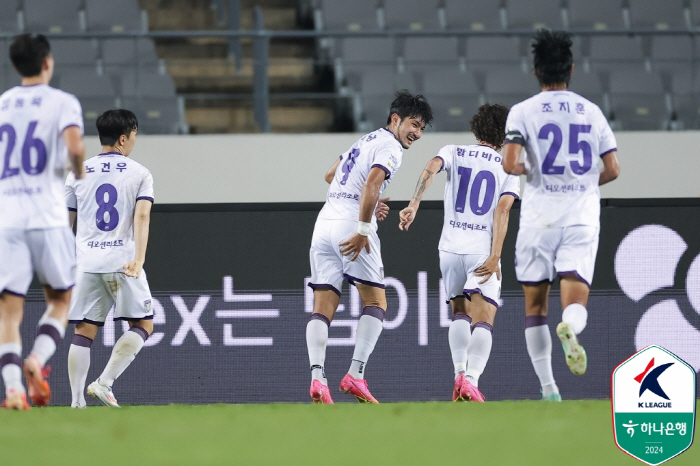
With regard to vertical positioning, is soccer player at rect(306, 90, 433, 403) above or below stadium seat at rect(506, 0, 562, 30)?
below

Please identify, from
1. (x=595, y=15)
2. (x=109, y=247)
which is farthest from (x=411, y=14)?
(x=109, y=247)

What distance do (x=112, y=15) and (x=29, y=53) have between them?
746 cm

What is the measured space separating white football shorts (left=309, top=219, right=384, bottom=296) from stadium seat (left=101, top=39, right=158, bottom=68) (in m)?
4.24

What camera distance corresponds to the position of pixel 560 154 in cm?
527

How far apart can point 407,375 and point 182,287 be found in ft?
5.64

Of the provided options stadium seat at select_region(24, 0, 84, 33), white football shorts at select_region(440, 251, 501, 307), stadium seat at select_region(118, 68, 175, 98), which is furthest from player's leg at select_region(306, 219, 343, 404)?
stadium seat at select_region(24, 0, 84, 33)

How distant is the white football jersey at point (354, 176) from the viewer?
21.1 ft

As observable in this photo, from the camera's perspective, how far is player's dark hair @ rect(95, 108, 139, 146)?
21.4 ft

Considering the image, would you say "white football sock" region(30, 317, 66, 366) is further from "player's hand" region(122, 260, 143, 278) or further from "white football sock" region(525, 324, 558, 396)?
"white football sock" region(525, 324, 558, 396)

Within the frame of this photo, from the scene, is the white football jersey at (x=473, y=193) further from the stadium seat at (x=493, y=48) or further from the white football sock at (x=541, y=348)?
the stadium seat at (x=493, y=48)

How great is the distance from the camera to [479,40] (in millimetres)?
10820

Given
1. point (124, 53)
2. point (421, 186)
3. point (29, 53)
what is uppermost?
point (124, 53)

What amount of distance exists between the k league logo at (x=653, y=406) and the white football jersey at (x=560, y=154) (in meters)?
1.05

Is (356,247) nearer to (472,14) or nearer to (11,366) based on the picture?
(11,366)
